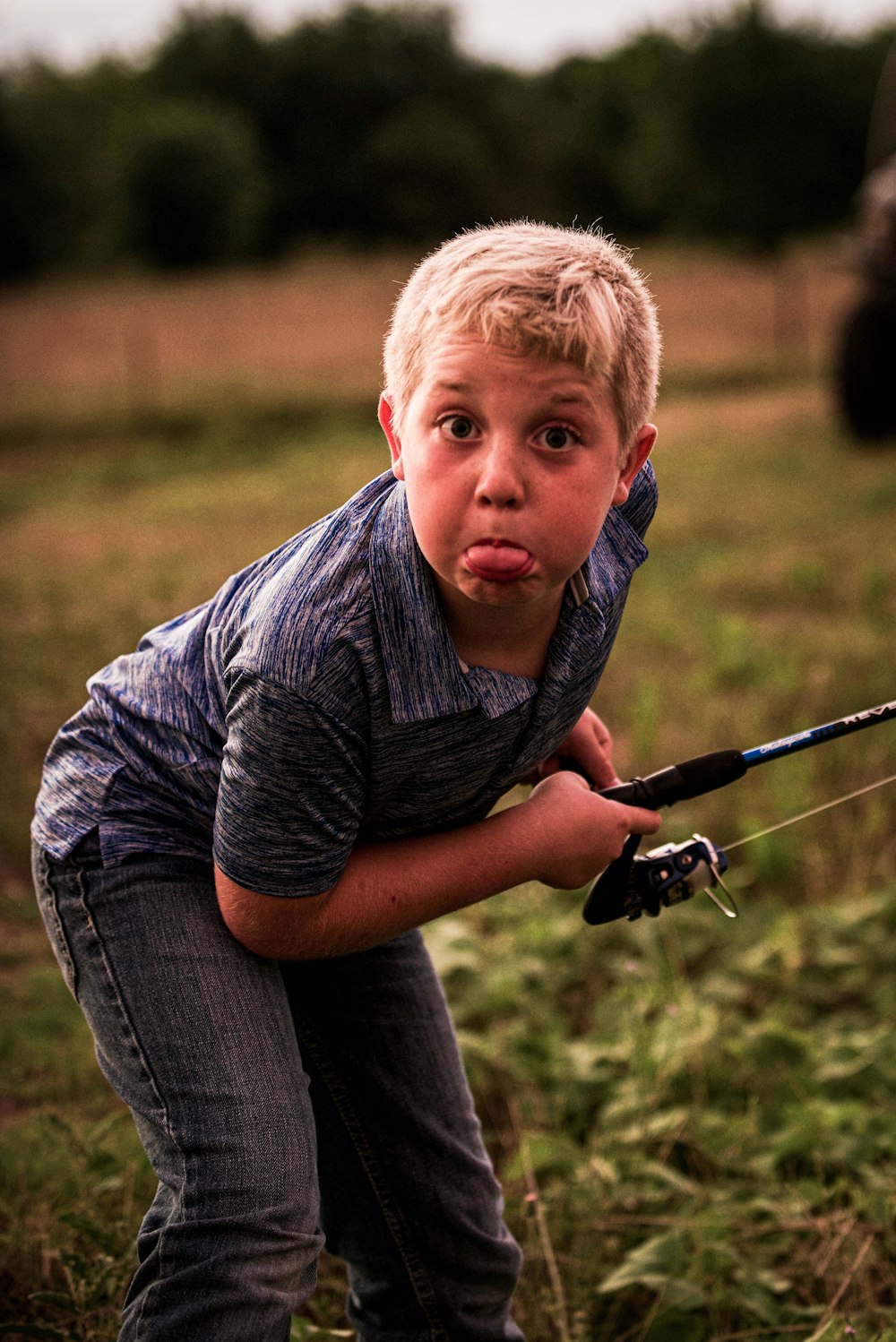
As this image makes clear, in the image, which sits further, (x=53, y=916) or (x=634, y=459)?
(x=53, y=916)

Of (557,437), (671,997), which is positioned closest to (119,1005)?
(557,437)

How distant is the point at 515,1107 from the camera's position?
254 cm

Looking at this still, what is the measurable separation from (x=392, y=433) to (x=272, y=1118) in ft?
2.51

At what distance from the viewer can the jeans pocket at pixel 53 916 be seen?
160cm

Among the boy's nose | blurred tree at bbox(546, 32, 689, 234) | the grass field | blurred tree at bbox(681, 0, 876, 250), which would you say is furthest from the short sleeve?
blurred tree at bbox(546, 32, 689, 234)

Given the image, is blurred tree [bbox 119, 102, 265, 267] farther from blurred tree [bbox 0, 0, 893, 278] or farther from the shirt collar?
the shirt collar

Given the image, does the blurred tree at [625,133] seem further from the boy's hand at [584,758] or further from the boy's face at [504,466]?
the boy's face at [504,466]

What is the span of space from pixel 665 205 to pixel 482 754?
20752 millimetres

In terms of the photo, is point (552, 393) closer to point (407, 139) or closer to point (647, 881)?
point (647, 881)

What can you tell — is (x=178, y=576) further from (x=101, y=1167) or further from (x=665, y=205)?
(x=665, y=205)

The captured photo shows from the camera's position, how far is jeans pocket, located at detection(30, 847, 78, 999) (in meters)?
1.60

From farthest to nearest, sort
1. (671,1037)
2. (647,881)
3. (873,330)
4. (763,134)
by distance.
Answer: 1. (763,134)
2. (873,330)
3. (671,1037)
4. (647,881)

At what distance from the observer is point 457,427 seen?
1357 mm

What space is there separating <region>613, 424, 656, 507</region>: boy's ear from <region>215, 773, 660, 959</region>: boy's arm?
13.7 inches
